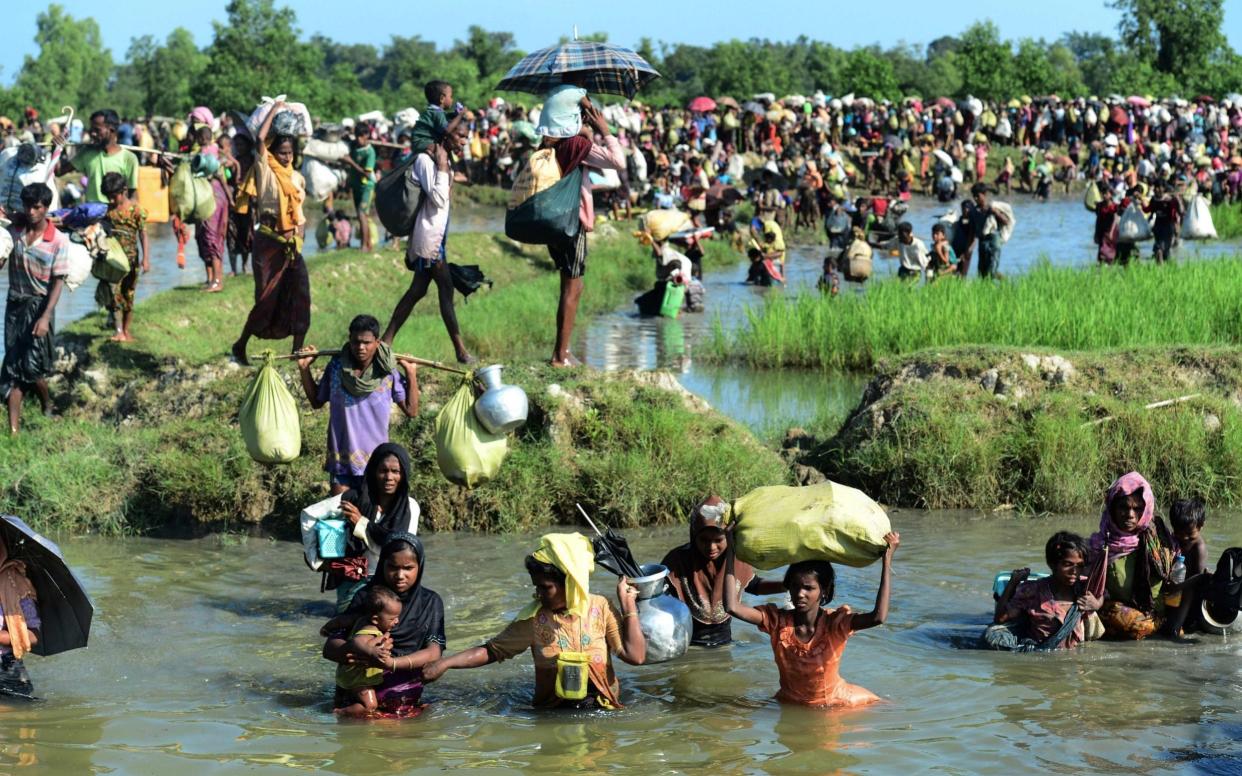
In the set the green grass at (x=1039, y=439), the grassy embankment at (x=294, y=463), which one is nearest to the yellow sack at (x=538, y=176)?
the grassy embankment at (x=294, y=463)

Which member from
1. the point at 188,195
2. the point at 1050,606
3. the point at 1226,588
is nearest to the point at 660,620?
the point at 1050,606

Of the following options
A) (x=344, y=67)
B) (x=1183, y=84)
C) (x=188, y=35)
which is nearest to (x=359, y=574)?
(x=344, y=67)

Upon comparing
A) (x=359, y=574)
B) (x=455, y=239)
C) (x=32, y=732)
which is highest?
(x=455, y=239)

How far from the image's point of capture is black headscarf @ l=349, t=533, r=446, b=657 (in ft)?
17.3

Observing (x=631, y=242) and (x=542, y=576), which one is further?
(x=631, y=242)

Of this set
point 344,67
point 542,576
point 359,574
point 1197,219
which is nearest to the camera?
point 542,576

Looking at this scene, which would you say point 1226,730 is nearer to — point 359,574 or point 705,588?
point 705,588

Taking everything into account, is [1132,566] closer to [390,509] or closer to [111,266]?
[390,509]

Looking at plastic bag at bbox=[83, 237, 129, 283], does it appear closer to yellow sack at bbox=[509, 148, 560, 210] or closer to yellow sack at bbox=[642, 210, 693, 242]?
yellow sack at bbox=[509, 148, 560, 210]

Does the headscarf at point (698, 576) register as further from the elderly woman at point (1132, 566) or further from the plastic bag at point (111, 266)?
the plastic bag at point (111, 266)

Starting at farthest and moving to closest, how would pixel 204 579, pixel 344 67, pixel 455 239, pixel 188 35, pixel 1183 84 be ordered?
pixel 188 35, pixel 1183 84, pixel 344 67, pixel 455 239, pixel 204 579

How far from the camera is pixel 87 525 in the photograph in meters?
8.63

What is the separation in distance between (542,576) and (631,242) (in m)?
16.0

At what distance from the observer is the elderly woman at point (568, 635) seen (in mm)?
5324
